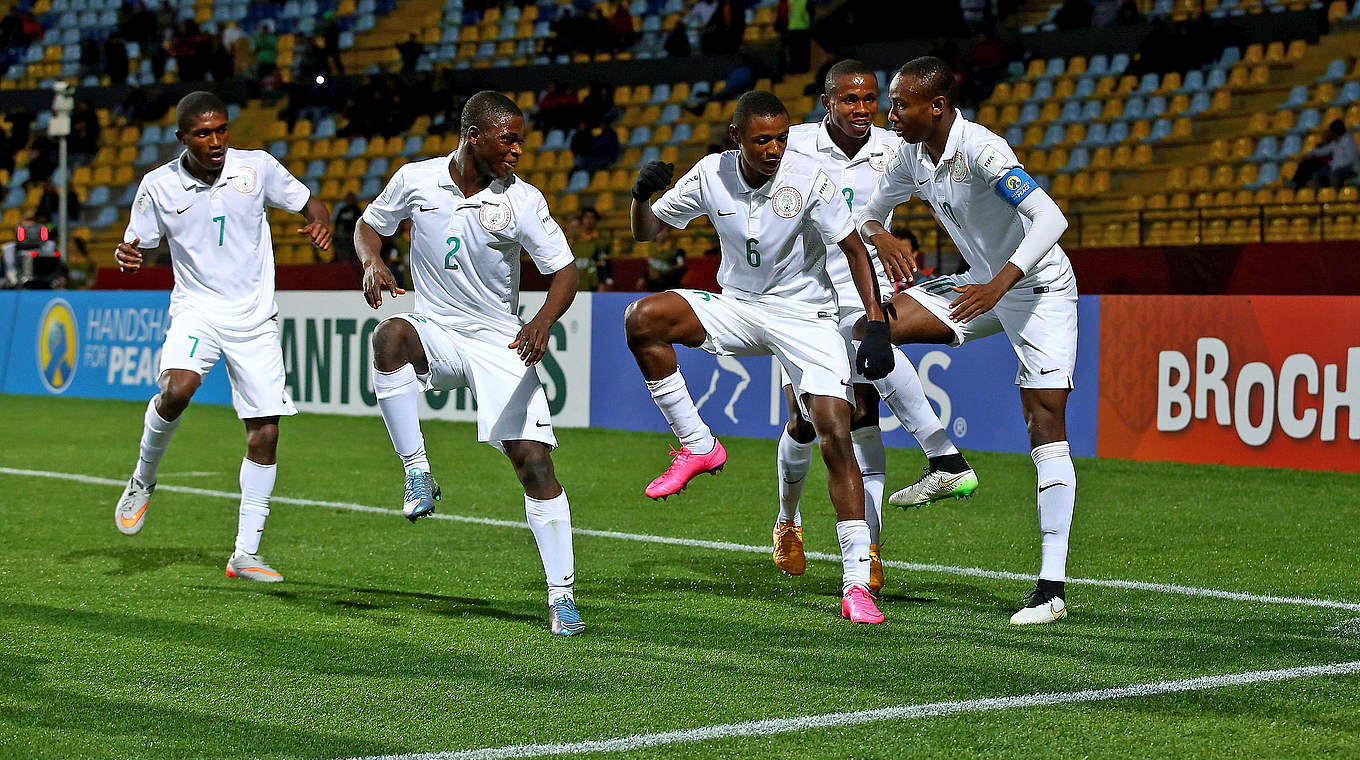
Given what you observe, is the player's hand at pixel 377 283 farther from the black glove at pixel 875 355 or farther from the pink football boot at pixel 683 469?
the black glove at pixel 875 355

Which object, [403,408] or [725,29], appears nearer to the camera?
[403,408]

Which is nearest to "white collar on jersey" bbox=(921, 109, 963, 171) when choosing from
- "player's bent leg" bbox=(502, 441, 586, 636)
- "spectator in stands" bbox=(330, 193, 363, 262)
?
"player's bent leg" bbox=(502, 441, 586, 636)

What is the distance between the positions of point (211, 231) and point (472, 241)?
173 cm

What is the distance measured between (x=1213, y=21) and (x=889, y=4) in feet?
14.7

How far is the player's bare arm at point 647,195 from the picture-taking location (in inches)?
245

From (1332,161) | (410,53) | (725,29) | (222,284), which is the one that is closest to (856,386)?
(222,284)

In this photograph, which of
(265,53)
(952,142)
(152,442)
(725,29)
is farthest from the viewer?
(265,53)

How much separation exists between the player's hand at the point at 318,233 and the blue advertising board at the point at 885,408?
606 cm

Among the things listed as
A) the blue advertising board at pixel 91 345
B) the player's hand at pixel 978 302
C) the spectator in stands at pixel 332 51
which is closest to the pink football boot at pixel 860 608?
the player's hand at pixel 978 302

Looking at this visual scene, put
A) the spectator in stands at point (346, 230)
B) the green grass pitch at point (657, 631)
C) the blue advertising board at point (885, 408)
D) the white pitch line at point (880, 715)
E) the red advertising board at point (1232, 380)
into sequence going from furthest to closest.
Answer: the spectator in stands at point (346, 230) → the blue advertising board at point (885, 408) → the red advertising board at point (1232, 380) → the green grass pitch at point (657, 631) → the white pitch line at point (880, 715)

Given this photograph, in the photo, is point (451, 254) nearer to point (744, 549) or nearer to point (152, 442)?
point (152, 442)

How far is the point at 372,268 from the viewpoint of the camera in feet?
20.7

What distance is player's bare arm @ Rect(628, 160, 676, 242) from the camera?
6.22 meters

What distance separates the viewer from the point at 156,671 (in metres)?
5.09
